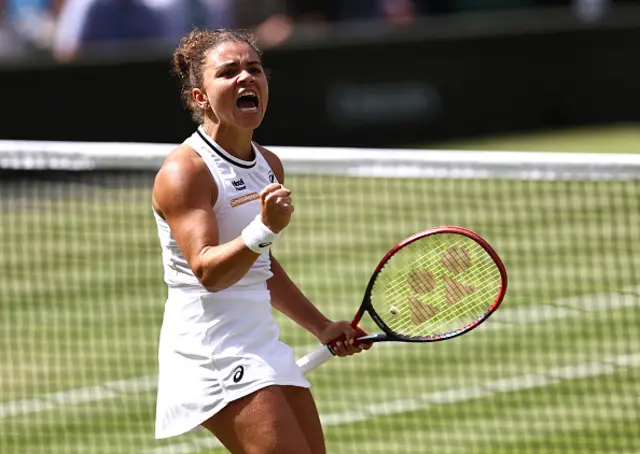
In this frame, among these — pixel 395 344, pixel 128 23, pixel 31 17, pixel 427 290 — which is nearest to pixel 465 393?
pixel 395 344

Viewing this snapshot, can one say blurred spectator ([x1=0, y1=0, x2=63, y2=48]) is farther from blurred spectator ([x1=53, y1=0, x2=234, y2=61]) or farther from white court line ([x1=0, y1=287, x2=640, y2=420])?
white court line ([x1=0, y1=287, x2=640, y2=420])

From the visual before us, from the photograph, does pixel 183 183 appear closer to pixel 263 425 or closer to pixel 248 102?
pixel 248 102

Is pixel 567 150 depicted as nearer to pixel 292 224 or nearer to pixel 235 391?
pixel 292 224

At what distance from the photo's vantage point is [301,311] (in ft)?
15.4

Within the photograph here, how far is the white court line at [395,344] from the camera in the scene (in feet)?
25.0

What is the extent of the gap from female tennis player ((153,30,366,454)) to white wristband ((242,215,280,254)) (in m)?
0.14

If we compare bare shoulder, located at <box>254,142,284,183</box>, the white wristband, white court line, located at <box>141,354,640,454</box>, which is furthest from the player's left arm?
white court line, located at <box>141,354,640,454</box>

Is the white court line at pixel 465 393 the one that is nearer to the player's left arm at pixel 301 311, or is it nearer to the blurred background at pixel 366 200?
the blurred background at pixel 366 200

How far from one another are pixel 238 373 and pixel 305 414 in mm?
282

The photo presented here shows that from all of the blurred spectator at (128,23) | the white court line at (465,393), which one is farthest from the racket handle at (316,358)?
the blurred spectator at (128,23)

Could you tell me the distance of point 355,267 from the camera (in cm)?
1086

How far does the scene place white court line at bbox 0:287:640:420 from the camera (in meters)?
7.61

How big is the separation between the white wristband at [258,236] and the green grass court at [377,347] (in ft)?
9.73

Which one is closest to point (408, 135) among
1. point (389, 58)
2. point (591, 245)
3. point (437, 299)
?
point (389, 58)
